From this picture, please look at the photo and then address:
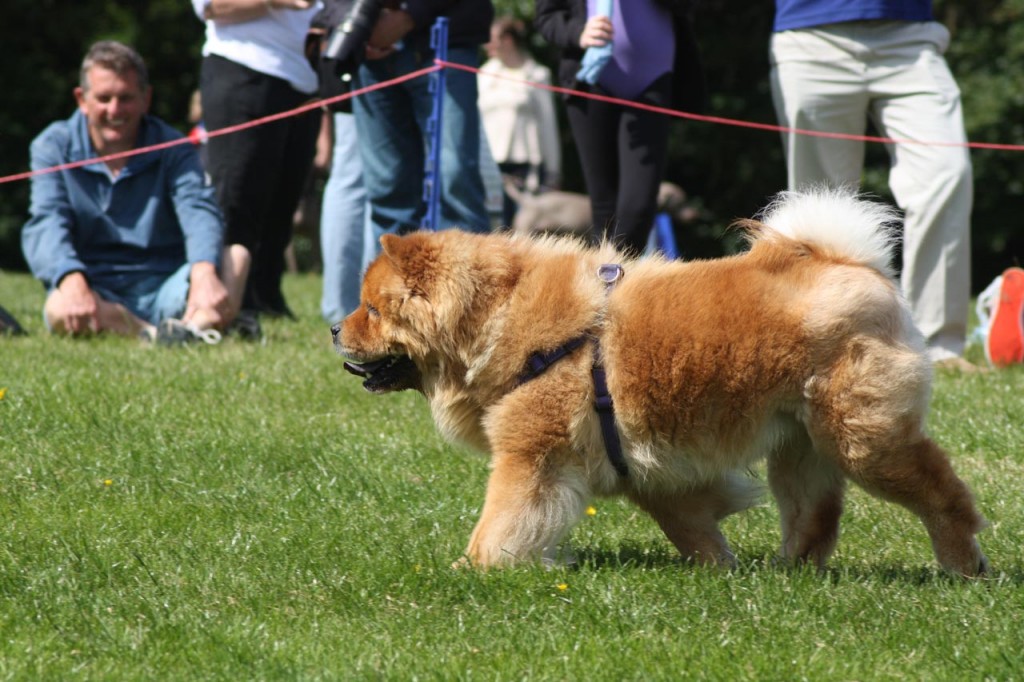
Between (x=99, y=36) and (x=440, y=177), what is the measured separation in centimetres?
1440

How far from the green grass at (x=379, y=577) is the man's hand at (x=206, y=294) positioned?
1.62 metres

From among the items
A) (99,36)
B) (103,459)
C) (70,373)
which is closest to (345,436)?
(103,459)

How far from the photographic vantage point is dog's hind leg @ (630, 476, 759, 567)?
4031mm

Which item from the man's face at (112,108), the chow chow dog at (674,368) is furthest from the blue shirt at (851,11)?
the man's face at (112,108)

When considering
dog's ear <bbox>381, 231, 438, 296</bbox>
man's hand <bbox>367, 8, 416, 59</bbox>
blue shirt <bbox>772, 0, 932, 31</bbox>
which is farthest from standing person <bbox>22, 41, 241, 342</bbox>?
dog's ear <bbox>381, 231, 438, 296</bbox>

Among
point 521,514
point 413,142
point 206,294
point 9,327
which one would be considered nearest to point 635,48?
point 413,142

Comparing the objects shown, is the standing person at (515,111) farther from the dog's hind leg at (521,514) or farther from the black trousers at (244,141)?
the dog's hind leg at (521,514)

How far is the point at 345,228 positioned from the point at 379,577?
5.06 meters

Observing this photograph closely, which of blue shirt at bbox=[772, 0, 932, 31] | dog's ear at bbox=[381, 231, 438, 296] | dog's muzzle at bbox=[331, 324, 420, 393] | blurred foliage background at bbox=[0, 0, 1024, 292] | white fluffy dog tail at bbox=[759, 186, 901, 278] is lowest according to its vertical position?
blurred foliage background at bbox=[0, 0, 1024, 292]

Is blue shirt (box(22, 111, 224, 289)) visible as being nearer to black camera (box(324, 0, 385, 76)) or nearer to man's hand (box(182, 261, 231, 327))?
man's hand (box(182, 261, 231, 327))

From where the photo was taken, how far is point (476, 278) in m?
3.87

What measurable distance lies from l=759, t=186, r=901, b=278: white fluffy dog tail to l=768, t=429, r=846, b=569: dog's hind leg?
24.3 inches

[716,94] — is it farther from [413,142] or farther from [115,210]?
[115,210]

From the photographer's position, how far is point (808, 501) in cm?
402
